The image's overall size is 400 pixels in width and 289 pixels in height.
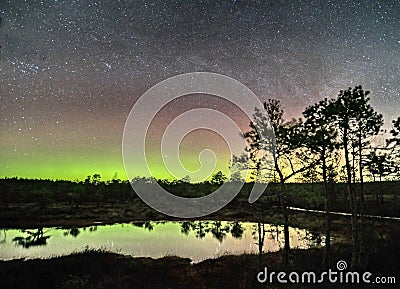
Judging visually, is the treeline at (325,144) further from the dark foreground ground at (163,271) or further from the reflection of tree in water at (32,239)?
the reflection of tree in water at (32,239)

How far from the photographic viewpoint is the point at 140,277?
67.3 feet

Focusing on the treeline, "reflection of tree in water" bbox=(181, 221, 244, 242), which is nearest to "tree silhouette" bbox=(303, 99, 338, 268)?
the treeline

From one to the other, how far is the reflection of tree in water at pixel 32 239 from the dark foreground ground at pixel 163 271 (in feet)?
34.7

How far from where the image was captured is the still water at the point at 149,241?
1222 inches

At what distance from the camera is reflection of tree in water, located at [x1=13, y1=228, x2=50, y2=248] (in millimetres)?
35516

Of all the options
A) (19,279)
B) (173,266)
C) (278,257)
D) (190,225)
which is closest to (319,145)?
(278,257)

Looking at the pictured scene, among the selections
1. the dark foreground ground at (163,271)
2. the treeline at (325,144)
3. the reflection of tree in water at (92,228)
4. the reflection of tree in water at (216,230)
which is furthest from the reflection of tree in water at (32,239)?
the treeline at (325,144)

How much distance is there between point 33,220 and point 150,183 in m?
88.9

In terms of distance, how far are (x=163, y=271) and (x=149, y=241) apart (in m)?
15.7

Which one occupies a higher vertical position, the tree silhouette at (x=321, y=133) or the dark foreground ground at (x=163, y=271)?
the tree silhouette at (x=321, y=133)

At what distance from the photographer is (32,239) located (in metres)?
38.5

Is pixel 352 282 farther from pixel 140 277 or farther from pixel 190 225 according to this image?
pixel 190 225

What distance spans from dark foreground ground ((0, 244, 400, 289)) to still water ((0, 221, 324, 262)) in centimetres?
351

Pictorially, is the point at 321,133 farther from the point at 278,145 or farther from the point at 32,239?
the point at 32,239
